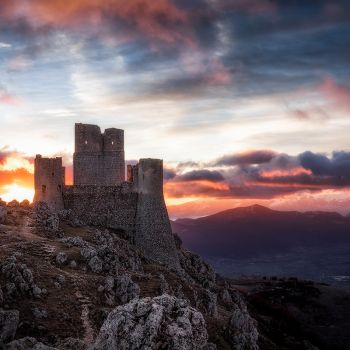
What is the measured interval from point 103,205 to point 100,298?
28.3 metres

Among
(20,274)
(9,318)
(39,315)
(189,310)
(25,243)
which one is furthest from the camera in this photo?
(25,243)

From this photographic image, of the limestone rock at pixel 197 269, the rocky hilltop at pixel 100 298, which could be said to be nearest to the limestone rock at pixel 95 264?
the rocky hilltop at pixel 100 298

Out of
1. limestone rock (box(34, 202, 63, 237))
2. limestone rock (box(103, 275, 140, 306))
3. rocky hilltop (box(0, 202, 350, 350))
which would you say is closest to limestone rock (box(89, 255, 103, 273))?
rocky hilltop (box(0, 202, 350, 350))

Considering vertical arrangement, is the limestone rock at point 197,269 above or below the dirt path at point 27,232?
below

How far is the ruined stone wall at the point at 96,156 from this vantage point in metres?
69.6

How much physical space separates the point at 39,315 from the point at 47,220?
23178 millimetres

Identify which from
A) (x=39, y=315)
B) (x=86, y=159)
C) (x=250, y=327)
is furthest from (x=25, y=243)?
(x=86, y=159)

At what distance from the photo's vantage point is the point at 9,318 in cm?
3028

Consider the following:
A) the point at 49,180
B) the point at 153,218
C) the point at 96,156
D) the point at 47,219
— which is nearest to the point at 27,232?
the point at 47,219

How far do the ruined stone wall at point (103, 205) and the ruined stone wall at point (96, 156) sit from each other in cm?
349

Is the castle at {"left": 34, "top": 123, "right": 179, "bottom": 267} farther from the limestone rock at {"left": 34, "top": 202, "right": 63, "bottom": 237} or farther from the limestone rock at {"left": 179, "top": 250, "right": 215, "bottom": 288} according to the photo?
the limestone rock at {"left": 34, "top": 202, "right": 63, "bottom": 237}

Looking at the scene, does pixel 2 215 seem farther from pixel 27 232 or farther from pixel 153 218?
pixel 153 218

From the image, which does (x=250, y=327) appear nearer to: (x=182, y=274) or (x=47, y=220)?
(x=182, y=274)

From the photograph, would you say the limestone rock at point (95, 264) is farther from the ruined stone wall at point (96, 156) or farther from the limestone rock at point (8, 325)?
the ruined stone wall at point (96, 156)
